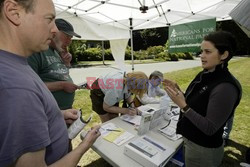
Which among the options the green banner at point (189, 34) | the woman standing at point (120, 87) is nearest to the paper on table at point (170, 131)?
the woman standing at point (120, 87)

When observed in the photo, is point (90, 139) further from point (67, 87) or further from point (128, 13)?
point (128, 13)

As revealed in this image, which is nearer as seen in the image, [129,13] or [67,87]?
[67,87]

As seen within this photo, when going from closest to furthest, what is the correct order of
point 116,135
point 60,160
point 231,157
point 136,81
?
point 60,160, point 116,135, point 136,81, point 231,157

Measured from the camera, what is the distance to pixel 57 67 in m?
1.63

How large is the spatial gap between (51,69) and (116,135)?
35.2 inches

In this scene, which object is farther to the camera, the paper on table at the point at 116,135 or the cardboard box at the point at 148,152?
the paper on table at the point at 116,135

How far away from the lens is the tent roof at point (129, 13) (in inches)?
147

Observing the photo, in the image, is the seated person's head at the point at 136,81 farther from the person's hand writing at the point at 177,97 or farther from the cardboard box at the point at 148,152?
the cardboard box at the point at 148,152

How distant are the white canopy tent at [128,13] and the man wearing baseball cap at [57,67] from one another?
2.11m

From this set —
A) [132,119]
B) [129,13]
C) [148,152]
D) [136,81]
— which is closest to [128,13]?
[129,13]

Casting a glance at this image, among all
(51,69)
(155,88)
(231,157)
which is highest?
(51,69)

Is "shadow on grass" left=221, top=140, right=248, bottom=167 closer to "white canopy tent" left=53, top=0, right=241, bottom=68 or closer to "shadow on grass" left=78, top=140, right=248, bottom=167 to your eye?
"shadow on grass" left=78, top=140, right=248, bottom=167

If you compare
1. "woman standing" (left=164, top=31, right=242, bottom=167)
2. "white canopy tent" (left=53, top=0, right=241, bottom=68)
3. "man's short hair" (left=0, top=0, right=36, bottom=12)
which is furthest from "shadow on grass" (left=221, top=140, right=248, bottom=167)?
"man's short hair" (left=0, top=0, right=36, bottom=12)

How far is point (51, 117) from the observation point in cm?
67
